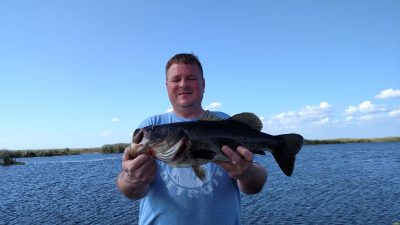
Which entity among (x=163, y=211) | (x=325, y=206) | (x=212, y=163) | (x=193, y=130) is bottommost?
(x=325, y=206)

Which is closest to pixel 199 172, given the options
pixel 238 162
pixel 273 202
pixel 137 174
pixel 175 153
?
pixel 175 153

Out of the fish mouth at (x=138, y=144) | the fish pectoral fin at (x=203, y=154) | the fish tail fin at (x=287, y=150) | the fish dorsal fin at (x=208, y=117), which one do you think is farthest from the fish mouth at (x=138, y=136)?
the fish tail fin at (x=287, y=150)

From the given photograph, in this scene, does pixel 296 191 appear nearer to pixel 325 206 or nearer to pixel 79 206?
pixel 325 206

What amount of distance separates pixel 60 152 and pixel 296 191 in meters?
88.0

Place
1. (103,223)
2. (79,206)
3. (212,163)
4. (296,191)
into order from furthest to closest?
(296,191) < (79,206) < (103,223) < (212,163)

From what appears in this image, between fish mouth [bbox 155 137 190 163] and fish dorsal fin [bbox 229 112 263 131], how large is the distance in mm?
806

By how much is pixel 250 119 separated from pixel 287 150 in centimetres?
68

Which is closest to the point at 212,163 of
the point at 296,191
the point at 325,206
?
the point at 325,206

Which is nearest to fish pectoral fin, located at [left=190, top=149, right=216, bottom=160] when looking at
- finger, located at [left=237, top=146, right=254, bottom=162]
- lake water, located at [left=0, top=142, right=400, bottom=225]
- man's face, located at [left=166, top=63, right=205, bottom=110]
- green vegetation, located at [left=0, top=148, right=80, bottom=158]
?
finger, located at [left=237, top=146, right=254, bottom=162]

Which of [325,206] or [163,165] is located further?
[325,206]

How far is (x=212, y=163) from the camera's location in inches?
184

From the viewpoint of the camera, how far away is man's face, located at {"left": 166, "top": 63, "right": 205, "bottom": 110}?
15.5 feet

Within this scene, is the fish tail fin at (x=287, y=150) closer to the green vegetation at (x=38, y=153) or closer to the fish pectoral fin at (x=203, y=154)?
the fish pectoral fin at (x=203, y=154)

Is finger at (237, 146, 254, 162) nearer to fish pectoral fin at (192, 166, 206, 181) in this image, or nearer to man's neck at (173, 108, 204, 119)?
fish pectoral fin at (192, 166, 206, 181)
